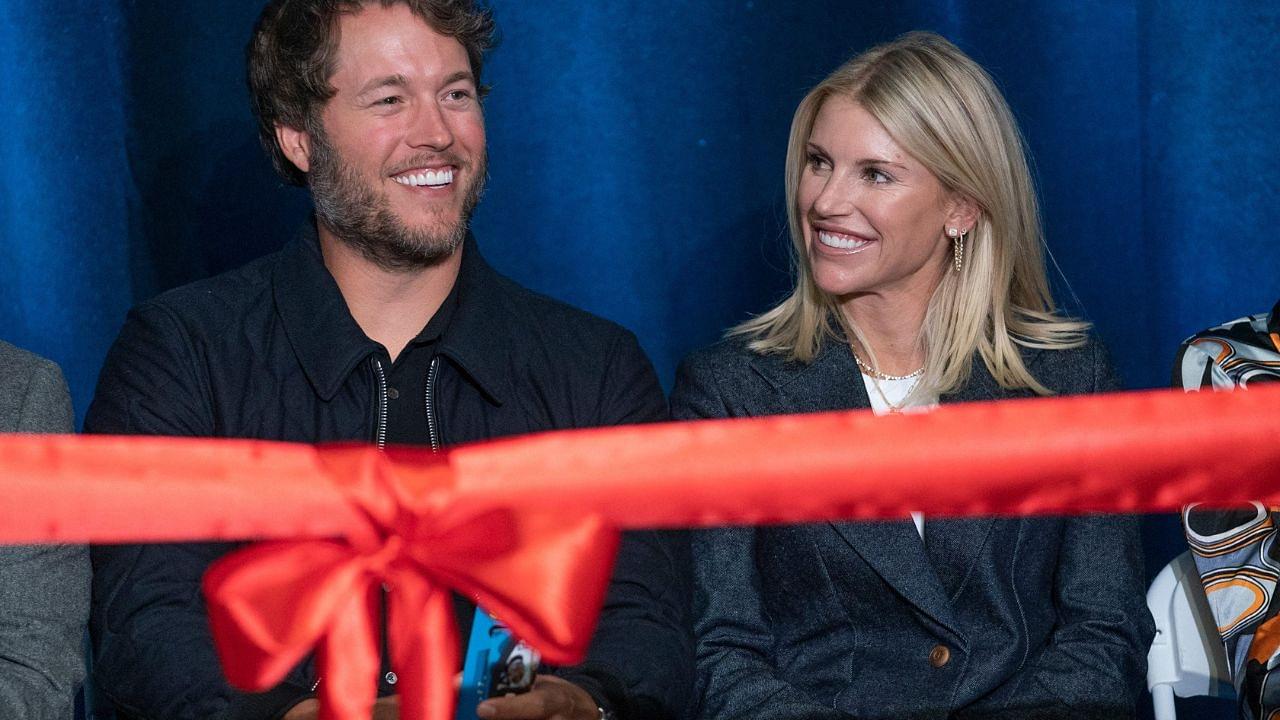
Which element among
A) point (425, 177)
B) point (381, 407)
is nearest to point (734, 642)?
point (381, 407)

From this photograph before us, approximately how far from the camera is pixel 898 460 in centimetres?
82

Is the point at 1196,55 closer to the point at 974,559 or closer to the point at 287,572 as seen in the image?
the point at 974,559

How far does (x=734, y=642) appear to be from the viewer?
6.05ft

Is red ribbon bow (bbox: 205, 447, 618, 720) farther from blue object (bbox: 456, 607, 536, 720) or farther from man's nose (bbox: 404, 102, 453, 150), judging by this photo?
man's nose (bbox: 404, 102, 453, 150)

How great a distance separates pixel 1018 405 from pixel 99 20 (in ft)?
6.03

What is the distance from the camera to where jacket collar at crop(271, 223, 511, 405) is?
5.95 ft

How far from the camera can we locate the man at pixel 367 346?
5.36 feet

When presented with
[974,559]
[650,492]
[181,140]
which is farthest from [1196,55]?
[650,492]

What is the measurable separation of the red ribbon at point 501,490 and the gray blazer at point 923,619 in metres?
1.01

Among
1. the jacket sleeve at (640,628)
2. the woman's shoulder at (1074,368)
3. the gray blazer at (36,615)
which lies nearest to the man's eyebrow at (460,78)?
the jacket sleeve at (640,628)

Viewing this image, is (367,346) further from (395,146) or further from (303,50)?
(303,50)

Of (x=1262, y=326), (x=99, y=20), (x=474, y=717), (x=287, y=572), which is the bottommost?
(x=474, y=717)

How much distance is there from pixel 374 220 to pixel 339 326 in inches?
7.6

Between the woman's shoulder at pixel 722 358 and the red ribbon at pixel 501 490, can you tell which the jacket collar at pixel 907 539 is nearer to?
the woman's shoulder at pixel 722 358
